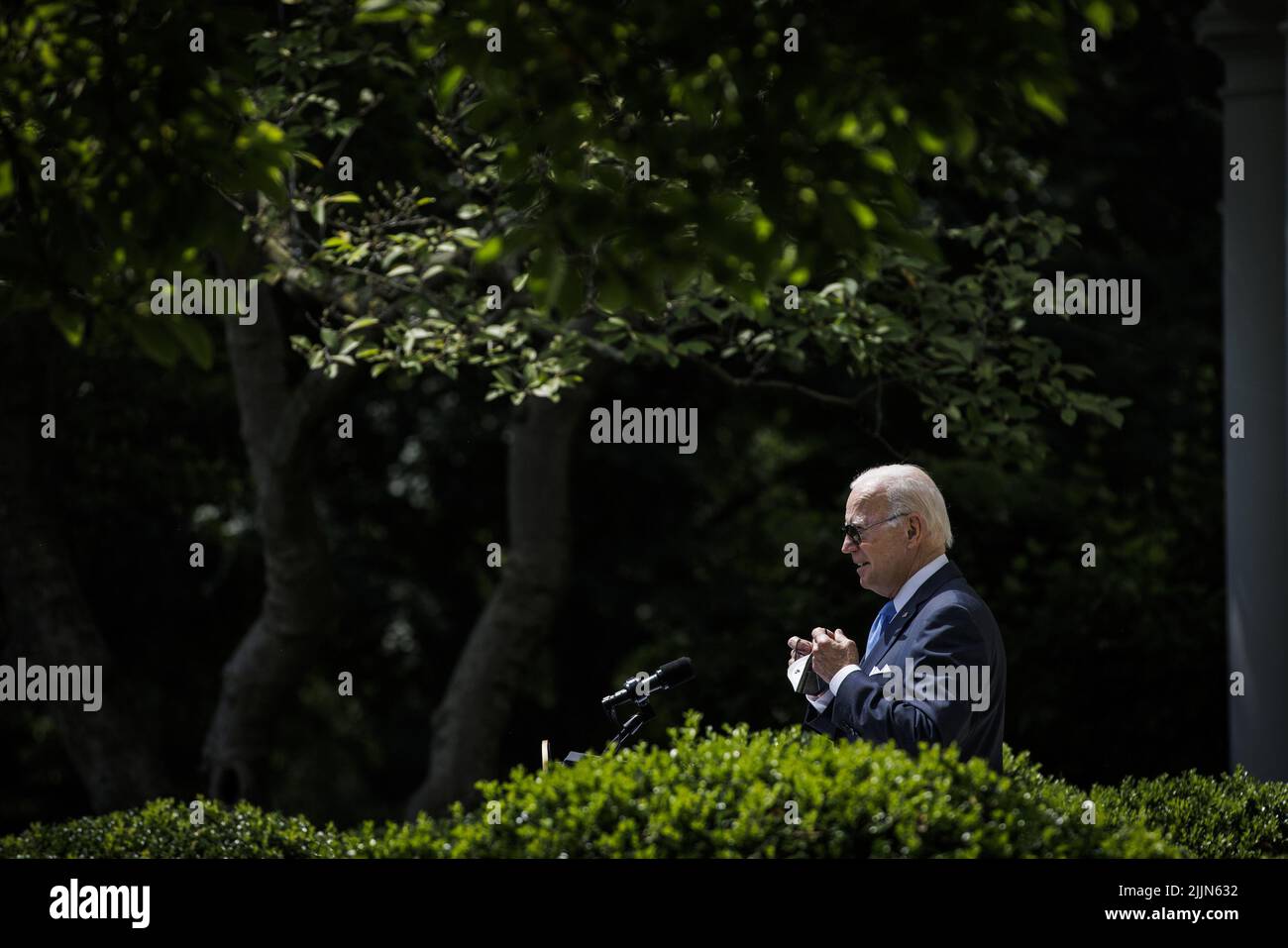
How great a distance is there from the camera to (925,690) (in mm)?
5102

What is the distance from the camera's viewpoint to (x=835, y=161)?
4547 millimetres

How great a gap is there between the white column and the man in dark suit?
13.3ft

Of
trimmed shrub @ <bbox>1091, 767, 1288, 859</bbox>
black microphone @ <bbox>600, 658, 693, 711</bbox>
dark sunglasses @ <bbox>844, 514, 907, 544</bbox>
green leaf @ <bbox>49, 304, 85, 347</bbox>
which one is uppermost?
green leaf @ <bbox>49, 304, 85, 347</bbox>

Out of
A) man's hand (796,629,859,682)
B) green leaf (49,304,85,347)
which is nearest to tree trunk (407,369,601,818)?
man's hand (796,629,859,682)

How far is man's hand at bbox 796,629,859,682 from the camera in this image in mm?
5363

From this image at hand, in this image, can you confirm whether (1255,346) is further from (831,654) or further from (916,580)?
(831,654)

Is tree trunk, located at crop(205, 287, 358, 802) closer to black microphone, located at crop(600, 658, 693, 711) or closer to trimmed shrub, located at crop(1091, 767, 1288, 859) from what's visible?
black microphone, located at crop(600, 658, 693, 711)

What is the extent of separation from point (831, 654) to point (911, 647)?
0.95ft

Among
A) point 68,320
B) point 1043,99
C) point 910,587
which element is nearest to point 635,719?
point 910,587

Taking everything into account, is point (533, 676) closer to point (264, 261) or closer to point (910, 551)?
point (264, 261)

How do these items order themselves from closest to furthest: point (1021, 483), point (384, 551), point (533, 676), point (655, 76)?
point (655, 76) < point (1021, 483) < point (384, 551) < point (533, 676)

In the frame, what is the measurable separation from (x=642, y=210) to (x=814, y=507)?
10757mm
